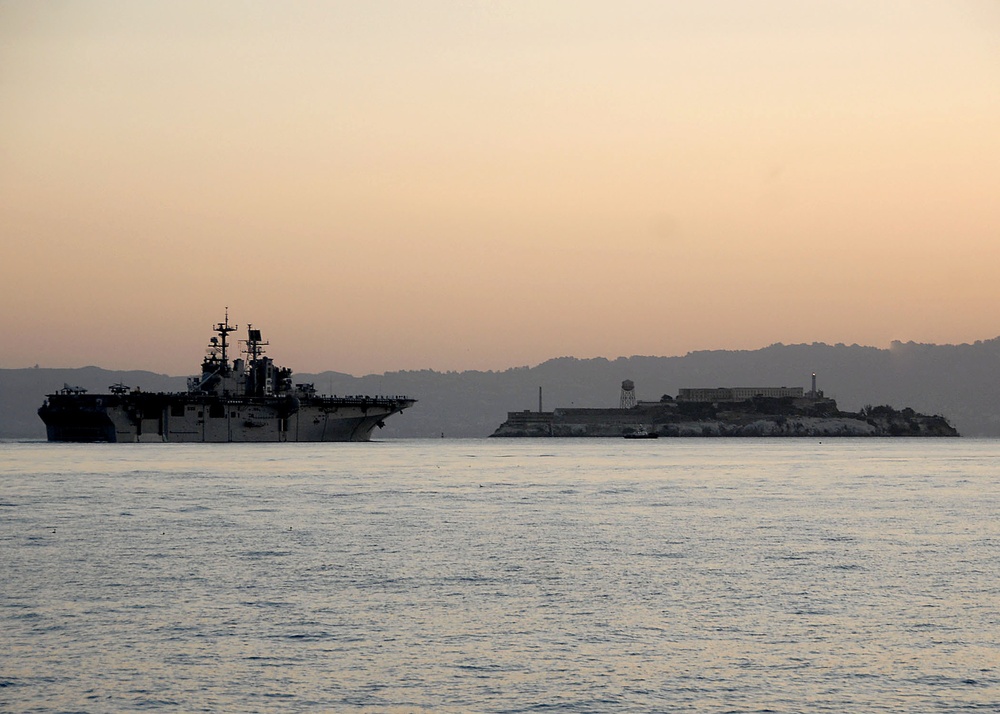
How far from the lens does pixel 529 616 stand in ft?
80.1

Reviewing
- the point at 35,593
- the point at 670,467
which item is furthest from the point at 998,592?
the point at 670,467

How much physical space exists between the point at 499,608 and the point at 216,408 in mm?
141422

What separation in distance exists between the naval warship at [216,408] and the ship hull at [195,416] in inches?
5.3

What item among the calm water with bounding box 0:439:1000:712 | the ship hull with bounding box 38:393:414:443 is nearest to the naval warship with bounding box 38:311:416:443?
the ship hull with bounding box 38:393:414:443

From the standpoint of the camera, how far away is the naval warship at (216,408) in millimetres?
158875

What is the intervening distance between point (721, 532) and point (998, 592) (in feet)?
49.5

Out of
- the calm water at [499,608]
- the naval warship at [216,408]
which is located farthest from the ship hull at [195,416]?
the calm water at [499,608]

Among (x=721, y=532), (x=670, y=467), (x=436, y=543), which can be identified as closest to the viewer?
(x=436, y=543)

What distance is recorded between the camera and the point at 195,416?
527 ft

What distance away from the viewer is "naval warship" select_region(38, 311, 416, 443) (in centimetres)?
15888

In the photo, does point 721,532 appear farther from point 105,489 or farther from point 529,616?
point 105,489

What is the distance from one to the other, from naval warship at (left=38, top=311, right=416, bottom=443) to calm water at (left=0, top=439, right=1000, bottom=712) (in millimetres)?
107769

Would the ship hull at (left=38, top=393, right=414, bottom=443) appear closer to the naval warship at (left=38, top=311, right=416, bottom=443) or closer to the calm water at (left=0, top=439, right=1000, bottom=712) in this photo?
the naval warship at (left=38, top=311, right=416, bottom=443)

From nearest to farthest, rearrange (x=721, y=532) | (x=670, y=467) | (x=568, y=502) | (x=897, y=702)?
(x=897, y=702) < (x=721, y=532) < (x=568, y=502) < (x=670, y=467)
